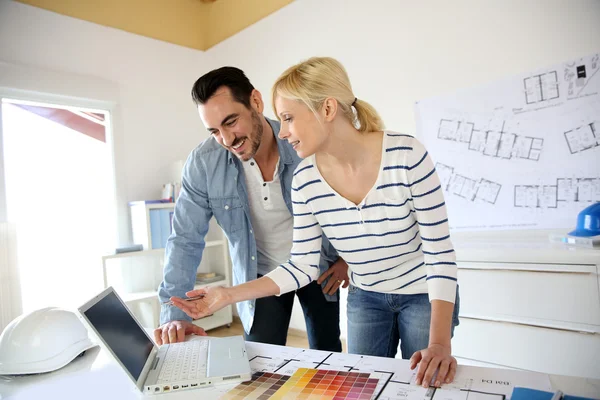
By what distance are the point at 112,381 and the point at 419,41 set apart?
2348mm

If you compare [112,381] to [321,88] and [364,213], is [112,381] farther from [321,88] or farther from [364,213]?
[321,88]

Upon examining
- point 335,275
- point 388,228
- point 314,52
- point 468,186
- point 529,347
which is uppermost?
point 314,52

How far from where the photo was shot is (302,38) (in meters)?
3.19

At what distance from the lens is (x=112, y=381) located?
0.97 m

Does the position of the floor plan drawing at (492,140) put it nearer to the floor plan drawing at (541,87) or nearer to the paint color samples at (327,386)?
the floor plan drawing at (541,87)

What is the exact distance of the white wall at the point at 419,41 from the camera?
209cm

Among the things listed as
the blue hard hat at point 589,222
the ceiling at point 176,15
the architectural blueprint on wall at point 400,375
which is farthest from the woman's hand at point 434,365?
the ceiling at point 176,15

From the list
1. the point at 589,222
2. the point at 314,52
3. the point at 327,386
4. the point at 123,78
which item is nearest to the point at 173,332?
the point at 327,386

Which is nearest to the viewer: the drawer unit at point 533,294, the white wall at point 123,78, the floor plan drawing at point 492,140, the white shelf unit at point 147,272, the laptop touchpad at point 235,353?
the laptop touchpad at point 235,353

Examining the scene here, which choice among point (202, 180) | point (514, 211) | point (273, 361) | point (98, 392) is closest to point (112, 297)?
point (98, 392)

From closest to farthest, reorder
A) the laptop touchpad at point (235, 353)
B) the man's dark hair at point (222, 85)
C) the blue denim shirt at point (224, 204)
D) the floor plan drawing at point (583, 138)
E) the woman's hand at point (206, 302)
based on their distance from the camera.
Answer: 1. the laptop touchpad at point (235, 353)
2. the woman's hand at point (206, 302)
3. the man's dark hair at point (222, 85)
4. the blue denim shirt at point (224, 204)
5. the floor plan drawing at point (583, 138)

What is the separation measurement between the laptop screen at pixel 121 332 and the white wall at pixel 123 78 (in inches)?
99.5

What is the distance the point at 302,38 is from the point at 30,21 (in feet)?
6.17

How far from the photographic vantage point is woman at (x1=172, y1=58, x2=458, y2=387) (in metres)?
1.06
